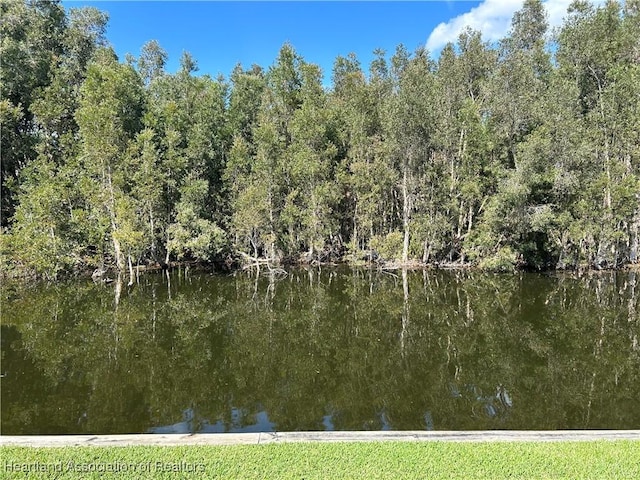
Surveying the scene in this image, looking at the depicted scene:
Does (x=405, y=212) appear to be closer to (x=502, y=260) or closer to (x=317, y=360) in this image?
(x=502, y=260)

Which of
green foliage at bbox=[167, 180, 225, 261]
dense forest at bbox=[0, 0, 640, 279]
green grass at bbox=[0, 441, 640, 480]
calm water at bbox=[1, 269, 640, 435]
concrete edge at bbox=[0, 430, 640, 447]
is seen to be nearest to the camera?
green grass at bbox=[0, 441, 640, 480]

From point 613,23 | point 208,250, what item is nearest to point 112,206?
point 208,250

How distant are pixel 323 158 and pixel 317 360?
2102 centimetres

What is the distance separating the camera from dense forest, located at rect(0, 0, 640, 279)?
2522 cm

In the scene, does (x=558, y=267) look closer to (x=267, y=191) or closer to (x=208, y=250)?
(x=267, y=191)

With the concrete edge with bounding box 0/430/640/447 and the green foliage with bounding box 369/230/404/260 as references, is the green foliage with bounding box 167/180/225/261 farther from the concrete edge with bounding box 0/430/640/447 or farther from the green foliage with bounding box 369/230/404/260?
the concrete edge with bounding box 0/430/640/447

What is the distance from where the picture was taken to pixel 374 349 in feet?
42.5

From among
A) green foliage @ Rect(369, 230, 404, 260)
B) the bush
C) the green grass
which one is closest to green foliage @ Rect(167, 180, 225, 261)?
green foliage @ Rect(369, 230, 404, 260)

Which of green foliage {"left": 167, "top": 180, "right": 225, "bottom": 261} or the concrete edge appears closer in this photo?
the concrete edge

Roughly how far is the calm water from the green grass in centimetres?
265

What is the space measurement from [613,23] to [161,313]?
102 feet

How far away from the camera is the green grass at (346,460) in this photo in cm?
518

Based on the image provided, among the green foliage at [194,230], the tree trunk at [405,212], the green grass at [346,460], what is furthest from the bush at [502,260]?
the green grass at [346,460]

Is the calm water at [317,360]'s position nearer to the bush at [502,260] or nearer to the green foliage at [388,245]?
the bush at [502,260]
